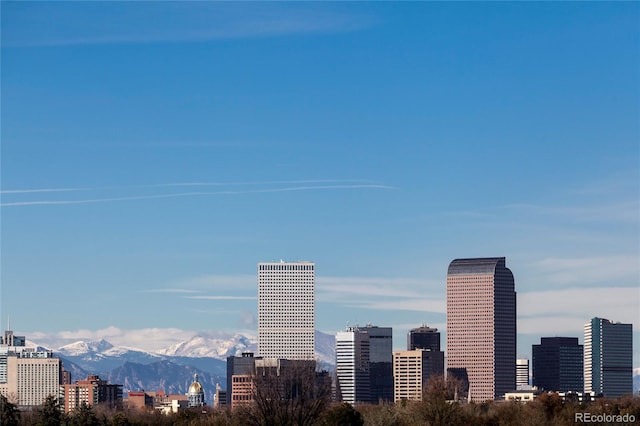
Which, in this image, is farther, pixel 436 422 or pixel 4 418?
pixel 436 422

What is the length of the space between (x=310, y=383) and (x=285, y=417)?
12.4 meters

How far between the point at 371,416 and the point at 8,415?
28382mm

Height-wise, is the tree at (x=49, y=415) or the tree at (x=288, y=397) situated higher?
the tree at (x=288, y=397)

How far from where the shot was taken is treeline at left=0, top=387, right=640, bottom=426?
98.7 m

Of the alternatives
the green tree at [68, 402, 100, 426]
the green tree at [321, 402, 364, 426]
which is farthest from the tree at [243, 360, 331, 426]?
the green tree at [68, 402, 100, 426]

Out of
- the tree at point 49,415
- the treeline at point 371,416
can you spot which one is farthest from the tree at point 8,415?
the tree at point 49,415

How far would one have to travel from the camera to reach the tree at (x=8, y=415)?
96438mm

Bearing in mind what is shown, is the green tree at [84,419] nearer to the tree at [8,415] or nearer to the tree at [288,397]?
the tree at [8,415]

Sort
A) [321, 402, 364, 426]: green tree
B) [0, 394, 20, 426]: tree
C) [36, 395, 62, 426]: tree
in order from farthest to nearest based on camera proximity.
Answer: [36, 395, 62, 426]: tree
[0, 394, 20, 426]: tree
[321, 402, 364, 426]: green tree

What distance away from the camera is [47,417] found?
10488 centimetres

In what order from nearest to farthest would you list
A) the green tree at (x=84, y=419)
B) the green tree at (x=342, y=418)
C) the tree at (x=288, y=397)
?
the green tree at (x=342, y=418) < the green tree at (x=84, y=419) < the tree at (x=288, y=397)

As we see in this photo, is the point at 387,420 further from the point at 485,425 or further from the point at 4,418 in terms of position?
the point at 4,418

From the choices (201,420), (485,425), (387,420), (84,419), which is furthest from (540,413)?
(84,419)

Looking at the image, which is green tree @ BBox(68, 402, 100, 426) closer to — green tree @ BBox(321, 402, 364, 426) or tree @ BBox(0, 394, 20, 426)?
tree @ BBox(0, 394, 20, 426)
